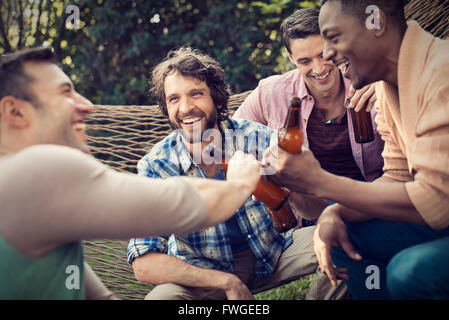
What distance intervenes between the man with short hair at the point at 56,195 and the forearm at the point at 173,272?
0.57m

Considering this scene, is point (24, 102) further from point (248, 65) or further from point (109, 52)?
point (109, 52)

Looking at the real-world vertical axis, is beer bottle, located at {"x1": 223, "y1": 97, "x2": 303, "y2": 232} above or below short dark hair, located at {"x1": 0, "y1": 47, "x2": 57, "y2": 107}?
below

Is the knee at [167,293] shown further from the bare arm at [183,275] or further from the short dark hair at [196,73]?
the short dark hair at [196,73]

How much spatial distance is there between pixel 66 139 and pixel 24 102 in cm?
15

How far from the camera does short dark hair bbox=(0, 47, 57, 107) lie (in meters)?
1.23

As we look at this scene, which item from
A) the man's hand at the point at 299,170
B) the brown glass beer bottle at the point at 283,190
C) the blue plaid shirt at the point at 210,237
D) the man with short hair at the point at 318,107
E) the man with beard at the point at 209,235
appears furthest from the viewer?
the man with short hair at the point at 318,107

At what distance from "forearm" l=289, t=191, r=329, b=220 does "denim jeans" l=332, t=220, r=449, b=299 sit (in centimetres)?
16

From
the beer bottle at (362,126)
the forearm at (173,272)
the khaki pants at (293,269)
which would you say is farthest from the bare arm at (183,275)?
the beer bottle at (362,126)

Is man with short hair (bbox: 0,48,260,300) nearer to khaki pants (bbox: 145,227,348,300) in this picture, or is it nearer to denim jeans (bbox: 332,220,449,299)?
denim jeans (bbox: 332,220,449,299)

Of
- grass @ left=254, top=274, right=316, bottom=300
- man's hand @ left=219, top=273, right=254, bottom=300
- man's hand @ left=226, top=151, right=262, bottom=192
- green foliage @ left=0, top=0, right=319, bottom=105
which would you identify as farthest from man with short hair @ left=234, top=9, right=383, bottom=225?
green foliage @ left=0, top=0, right=319, bottom=105

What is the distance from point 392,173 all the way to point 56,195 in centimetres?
135

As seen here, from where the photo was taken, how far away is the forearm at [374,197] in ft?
4.85

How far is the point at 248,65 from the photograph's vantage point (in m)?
4.77
